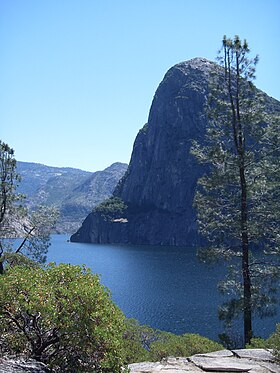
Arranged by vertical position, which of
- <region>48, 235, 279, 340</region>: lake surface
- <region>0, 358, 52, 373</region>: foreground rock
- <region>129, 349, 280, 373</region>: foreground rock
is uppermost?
<region>0, 358, 52, 373</region>: foreground rock

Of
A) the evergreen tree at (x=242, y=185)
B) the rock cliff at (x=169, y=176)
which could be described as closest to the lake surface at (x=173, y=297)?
the evergreen tree at (x=242, y=185)

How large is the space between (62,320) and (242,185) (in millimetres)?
11732

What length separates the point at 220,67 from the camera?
18000 millimetres

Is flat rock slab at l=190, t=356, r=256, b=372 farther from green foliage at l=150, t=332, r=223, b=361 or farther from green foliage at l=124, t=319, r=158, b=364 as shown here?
green foliage at l=150, t=332, r=223, b=361

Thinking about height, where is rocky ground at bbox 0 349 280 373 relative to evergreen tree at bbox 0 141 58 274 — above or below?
below

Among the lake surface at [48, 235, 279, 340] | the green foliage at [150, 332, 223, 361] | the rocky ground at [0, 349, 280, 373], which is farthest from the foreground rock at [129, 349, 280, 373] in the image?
the lake surface at [48, 235, 279, 340]

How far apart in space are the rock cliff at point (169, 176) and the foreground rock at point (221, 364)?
161441mm

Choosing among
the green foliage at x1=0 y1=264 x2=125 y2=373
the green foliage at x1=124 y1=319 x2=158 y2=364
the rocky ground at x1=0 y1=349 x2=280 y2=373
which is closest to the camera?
the green foliage at x1=0 y1=264 x2=125 y2=373

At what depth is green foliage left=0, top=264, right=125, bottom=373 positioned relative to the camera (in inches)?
260

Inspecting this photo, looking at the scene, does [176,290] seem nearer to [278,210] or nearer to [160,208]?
[278,210]

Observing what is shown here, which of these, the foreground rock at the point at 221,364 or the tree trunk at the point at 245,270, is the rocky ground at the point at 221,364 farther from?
the tree trunk at the point at 245,270

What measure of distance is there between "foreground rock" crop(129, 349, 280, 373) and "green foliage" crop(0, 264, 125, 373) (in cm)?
250

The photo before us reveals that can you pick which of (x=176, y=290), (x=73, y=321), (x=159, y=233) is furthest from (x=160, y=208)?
(x=73, y=321)

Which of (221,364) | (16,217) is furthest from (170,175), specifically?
(221,364)
